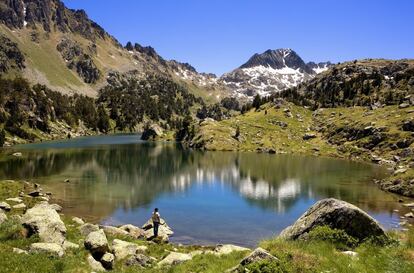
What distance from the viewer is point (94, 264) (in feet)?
89.5

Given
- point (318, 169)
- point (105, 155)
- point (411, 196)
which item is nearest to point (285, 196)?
point (411, 196)

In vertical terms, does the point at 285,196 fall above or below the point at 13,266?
below

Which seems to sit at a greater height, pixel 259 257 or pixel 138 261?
A: pixel 259 257

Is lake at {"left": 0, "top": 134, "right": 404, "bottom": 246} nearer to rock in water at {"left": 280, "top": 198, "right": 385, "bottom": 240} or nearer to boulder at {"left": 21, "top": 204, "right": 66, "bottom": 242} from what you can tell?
boulder at {"left": 21, "top": 204, "right": 66, "bottom": 242}

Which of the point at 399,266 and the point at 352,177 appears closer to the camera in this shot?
the point at 399,266

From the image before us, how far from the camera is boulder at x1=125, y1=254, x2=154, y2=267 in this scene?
29.9 metres

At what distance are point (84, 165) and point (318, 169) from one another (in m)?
72.3

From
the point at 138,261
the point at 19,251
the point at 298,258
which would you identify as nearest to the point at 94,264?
the point at 138,261

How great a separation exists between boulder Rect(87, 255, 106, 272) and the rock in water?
484 inches

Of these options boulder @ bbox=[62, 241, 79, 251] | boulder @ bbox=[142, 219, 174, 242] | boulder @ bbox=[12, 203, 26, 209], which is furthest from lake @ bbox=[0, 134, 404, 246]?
boulder @ bbox=[62, 241, 79, 251]

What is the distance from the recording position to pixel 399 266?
57.9 ft

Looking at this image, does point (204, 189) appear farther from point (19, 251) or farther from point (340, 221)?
point (340, 221)

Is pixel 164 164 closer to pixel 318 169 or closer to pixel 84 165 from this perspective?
pixel 84 165

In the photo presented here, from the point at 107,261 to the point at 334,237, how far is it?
15310 mm
